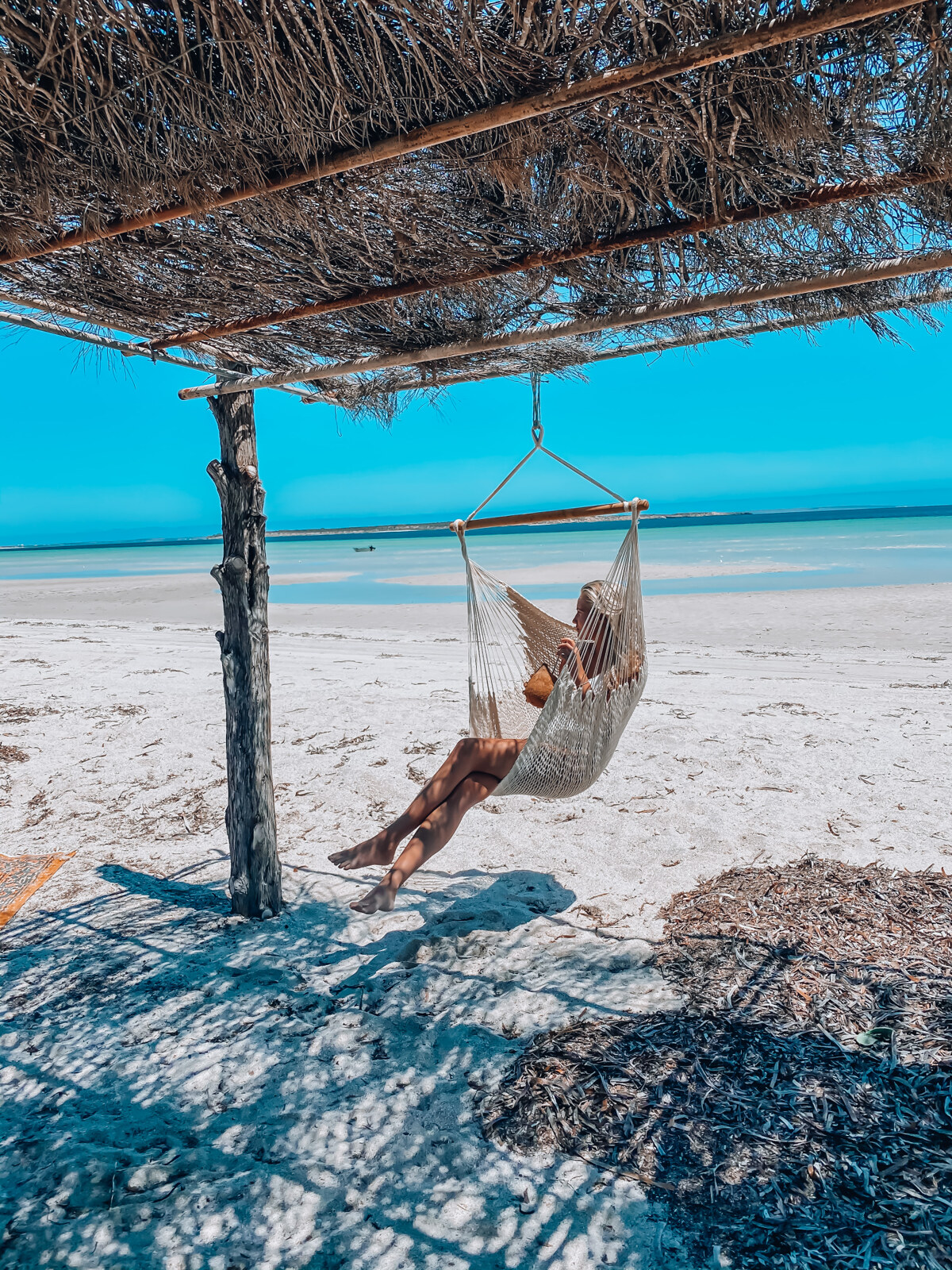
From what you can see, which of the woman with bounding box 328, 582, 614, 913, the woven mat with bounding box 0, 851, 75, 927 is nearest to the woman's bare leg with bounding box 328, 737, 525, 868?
the woman with bounding box 328, 582, 614, 913

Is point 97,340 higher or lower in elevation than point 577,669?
higher

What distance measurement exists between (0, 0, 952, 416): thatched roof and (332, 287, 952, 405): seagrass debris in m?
0.08

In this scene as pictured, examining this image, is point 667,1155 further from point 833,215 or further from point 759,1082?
point 833,215

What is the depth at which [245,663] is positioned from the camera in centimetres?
182

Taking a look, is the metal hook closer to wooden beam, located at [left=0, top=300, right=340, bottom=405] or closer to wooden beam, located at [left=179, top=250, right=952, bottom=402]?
wooden beam, located at [left=179, top=250, right=952, bottom=402]

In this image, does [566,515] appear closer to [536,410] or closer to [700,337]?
[536,410]

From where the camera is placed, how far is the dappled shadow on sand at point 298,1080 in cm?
100

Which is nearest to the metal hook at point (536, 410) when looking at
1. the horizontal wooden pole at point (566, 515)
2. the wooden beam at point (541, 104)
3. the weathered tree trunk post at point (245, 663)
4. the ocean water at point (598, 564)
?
the horizontal wooden pole at point (566, 515)

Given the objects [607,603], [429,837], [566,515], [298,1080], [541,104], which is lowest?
[298,1080]

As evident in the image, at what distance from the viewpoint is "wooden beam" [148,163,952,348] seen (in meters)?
1.12

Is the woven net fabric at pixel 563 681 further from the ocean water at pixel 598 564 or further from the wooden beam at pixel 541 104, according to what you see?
the ocean water at pixel 598 564

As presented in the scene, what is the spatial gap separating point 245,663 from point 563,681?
769 millimetres

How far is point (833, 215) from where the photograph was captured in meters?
1.30

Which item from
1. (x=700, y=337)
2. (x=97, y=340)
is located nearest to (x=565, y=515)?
(x=700, y=337)
